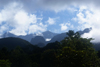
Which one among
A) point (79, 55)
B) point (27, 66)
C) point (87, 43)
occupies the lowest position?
point (27, 66)

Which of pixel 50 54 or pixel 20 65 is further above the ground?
pixel 50 54

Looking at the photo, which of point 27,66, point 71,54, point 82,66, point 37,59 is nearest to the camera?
point 82,66

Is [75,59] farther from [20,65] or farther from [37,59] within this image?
[37,59]

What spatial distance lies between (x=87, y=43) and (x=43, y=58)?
109ft

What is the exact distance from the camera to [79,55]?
1339 cm

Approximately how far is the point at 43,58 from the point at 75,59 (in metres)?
46.3

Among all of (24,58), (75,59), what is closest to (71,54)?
(75,59)

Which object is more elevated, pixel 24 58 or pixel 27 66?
pixel 24 58

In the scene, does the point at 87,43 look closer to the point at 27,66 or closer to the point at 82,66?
the point at 82,66

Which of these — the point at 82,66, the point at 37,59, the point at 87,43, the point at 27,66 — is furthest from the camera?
the point at 37,59

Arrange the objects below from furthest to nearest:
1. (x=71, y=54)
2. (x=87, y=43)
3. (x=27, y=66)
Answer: (x=27, y=66) < (x=87, y=43) < (x=71, y=54)

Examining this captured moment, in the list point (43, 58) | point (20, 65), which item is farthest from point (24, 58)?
point (43, 58)

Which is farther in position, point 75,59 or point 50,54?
point 50,54

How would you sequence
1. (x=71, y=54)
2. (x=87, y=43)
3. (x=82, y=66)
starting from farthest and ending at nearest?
(x=87, y=43) < (x=71, y=54) < (x=82, y=66)
